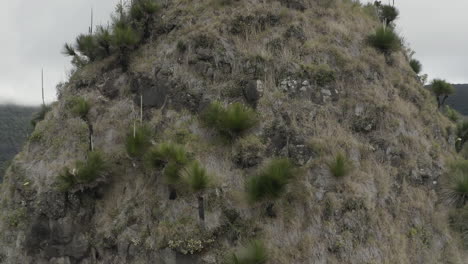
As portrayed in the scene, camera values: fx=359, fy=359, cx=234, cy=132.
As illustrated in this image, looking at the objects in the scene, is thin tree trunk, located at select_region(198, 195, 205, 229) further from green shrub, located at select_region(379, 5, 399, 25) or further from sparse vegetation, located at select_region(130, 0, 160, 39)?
green shrub, located at select_region(379, 5, 399, 25)

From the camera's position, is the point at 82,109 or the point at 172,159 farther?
the point at 82,109

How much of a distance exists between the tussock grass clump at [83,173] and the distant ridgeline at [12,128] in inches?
1729

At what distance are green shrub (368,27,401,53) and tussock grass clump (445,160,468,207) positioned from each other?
14.1 feet

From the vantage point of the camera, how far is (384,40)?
11.8 metres

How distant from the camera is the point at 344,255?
25.4ft

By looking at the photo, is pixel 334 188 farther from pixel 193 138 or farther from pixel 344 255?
pixel 193 138

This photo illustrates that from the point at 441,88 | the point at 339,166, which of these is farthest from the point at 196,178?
the point at 441,88

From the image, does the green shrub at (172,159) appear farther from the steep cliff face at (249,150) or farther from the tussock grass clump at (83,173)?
the tussock grass clump at (83,173)

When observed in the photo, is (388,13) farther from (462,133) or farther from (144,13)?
(144,13)

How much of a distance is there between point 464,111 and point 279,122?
45.9 meters

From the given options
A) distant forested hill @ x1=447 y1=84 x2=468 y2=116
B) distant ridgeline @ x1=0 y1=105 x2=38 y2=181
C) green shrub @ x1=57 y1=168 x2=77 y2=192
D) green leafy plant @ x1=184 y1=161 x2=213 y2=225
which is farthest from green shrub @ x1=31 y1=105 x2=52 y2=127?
distant forested hill @ x1=447 y1=84 x2=468 y2=116

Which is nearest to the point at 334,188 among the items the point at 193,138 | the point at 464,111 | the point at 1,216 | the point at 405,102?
the point at 193,138

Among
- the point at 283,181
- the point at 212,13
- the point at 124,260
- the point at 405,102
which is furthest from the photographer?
the point at 212,13

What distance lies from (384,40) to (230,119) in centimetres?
641
